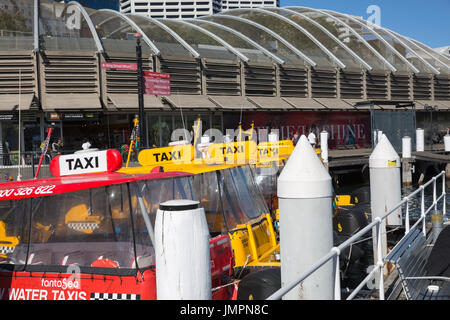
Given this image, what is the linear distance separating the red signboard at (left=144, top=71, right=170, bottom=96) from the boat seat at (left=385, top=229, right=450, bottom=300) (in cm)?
1371

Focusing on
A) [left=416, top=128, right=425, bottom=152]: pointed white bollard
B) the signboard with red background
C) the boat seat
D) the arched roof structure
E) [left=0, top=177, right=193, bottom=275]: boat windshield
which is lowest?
the boat seat

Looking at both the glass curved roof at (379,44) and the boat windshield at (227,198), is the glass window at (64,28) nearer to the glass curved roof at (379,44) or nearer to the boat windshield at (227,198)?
the boat windshield at (227,198)

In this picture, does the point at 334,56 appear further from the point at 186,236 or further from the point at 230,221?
the point at 186,236

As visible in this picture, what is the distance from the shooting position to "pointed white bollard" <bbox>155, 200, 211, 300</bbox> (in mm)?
4031

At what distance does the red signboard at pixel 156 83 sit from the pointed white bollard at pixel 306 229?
15.5 metres

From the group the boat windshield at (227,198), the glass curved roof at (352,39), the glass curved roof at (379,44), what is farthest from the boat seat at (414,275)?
the glass curved roof at (379,44)

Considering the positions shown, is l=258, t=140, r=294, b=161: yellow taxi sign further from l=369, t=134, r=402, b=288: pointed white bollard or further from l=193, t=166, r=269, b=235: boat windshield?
l=369, t=134, r=402, b=288: pointed white bollard

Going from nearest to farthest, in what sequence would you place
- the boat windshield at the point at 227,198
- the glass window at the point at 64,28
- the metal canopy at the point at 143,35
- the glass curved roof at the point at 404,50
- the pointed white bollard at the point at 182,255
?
the pointed white bollard at the point at 182,255 → the boat windshield at the point at 227,198 → the glass window at the point at 64,28 → the metal canopy at the point at 143,35 → the glass curved roof at the point at 404,50

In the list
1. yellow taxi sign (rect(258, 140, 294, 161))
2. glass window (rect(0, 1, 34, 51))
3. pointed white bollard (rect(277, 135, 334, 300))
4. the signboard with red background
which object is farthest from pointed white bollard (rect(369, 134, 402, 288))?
the signboard with red background

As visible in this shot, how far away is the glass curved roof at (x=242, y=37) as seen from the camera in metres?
31.2

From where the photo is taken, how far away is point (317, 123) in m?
40.6

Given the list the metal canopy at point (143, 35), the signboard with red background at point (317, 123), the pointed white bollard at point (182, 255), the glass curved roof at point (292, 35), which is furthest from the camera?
the glass curved roof at point (292, 35)

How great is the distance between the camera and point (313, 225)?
4.55 meters
